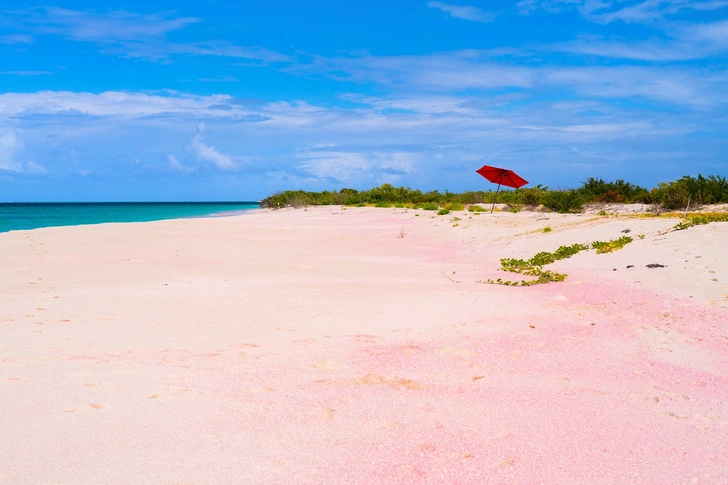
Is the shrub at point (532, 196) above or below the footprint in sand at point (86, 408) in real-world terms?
above

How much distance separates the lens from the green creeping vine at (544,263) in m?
9.29

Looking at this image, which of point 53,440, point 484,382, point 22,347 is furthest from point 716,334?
point 22,347

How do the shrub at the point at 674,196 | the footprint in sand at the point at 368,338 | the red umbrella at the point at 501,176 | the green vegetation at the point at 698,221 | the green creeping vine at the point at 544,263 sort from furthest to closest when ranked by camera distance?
the red umbrella at the point at 501,176 → the shrub at the point at 674,196 → the green vegetation at the point at 698,221 → the green creeping vine at the point at 544,263 → the footprint in sand at the point at 368,338

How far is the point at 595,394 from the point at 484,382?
78 cm

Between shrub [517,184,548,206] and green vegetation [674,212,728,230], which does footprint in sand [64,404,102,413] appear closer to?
green vegetation [674,212,728,230]

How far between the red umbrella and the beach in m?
14.0

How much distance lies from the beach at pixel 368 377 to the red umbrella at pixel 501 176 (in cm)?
1395

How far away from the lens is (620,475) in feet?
9.62

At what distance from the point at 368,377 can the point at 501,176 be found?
67.3ft

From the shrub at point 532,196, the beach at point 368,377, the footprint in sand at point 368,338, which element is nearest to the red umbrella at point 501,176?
the shrub at point 532,196

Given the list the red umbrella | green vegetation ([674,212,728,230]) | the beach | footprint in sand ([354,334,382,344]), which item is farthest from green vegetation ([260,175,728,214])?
footprint in sand ([354,334,382,344])

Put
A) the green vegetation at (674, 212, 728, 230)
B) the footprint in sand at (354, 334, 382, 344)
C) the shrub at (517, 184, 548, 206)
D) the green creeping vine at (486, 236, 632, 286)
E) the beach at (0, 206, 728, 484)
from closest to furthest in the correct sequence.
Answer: the beach at (0, 206, 728, 484) → the footprint in sand at (354, 334, 382, 344) → the green creeping vine at (486, 236, 632, 286) → the green vegetation at (674, 212, 728, 230) → the shrub at (517, 184, 548, 206)

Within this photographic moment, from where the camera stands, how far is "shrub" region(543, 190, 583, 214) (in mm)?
25016

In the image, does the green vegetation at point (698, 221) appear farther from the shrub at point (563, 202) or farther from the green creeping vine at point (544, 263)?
the shrub at point (563, 202)
